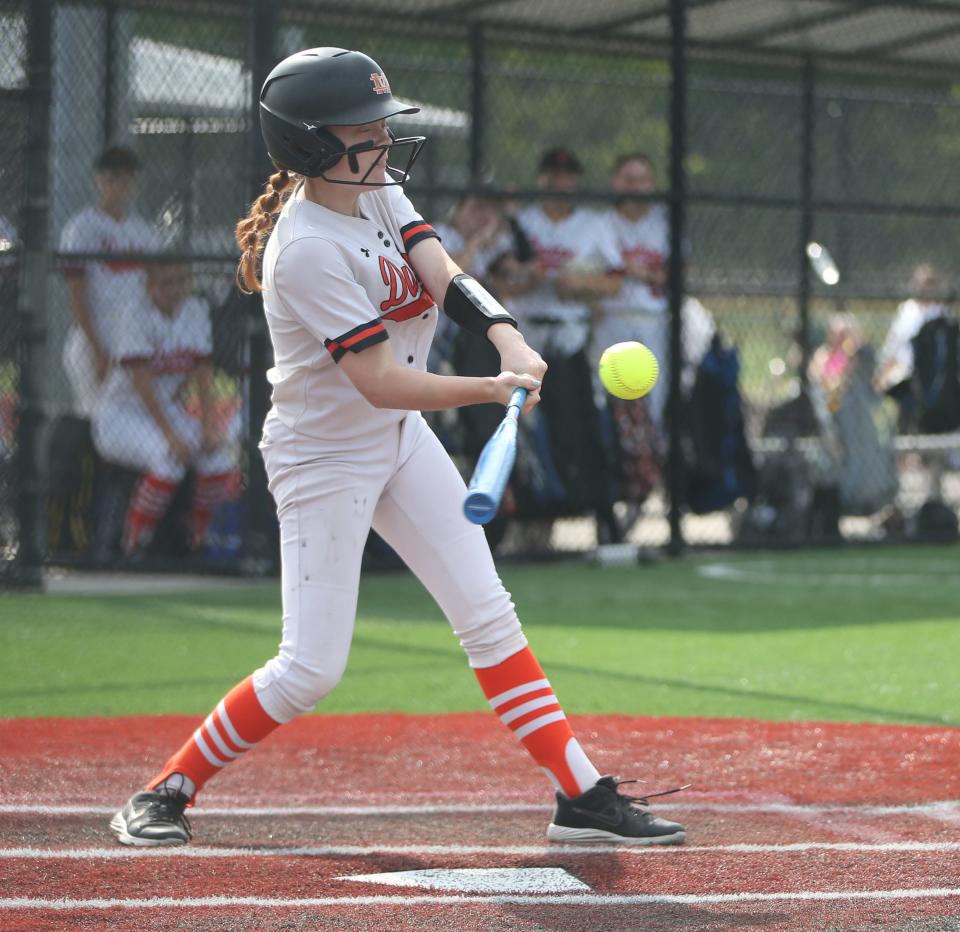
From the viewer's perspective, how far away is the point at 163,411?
9570 millimetres

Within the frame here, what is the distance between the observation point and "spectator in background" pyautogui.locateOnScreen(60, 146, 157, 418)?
30.6 ft

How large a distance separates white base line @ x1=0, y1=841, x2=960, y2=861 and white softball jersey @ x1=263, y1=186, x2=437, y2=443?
1.00 m

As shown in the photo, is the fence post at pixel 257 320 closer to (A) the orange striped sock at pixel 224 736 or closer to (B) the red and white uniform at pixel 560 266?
(B) the red and white uniform at pixel 560 266

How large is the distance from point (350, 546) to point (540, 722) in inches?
25.4

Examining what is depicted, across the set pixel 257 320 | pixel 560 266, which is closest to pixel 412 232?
pixel 257 320

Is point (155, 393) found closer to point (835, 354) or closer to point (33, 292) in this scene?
point (33, 292)

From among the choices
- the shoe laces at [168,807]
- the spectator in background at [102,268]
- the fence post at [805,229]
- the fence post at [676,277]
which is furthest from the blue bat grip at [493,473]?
the fence post at [805,229]

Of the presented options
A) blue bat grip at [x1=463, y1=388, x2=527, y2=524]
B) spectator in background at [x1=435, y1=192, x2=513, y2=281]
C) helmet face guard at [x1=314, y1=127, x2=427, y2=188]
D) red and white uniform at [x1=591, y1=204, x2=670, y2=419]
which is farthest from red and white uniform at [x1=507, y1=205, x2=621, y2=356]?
blue bat grip at [x1=463, y1=388, x2=527, y2=524]

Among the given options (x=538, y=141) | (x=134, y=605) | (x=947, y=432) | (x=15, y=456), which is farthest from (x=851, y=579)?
(x=538, y=141)

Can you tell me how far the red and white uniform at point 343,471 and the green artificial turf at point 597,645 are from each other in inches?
71.9

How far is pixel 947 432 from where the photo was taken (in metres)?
11.8

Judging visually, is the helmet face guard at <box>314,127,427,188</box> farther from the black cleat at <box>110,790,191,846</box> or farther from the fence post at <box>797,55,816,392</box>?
the fence post at <box>797,55,816,392</box>

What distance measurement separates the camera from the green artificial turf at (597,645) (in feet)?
19.9

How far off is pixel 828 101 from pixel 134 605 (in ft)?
23.1
